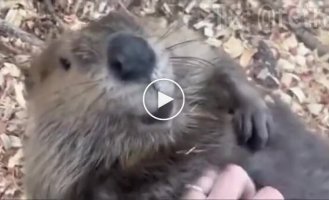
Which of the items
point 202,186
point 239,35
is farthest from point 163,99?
point 239,35

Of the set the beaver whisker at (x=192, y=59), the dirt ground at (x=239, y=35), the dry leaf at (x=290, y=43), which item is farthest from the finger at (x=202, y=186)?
the dry leaf at (x=290, y=43)

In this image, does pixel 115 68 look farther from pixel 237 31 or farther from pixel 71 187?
pixel 237 31

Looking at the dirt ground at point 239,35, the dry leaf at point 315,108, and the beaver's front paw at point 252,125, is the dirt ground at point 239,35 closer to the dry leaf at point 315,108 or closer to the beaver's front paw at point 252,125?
the dry leaf at point 315,108

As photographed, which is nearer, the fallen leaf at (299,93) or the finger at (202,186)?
the finger at (202,186)

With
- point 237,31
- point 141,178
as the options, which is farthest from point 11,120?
point 141,178

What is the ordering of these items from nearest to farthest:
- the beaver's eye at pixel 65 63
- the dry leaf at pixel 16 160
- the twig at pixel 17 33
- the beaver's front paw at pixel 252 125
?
the beaver's eye at pixel 65 63 → the beaver's front paw at pixel 252 125 → the dry leaf at pixel 16 160 → the twig at pixel 17 33

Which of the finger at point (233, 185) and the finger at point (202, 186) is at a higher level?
the finger at point (233, 185)

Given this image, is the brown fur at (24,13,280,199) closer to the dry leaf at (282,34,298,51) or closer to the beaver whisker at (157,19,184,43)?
the beaver whisker at (157,19,184,43)

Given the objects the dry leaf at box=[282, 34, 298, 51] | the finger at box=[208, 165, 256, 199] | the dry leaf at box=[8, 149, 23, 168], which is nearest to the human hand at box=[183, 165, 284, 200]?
the finger at box=[208, 165, 256, 199]
